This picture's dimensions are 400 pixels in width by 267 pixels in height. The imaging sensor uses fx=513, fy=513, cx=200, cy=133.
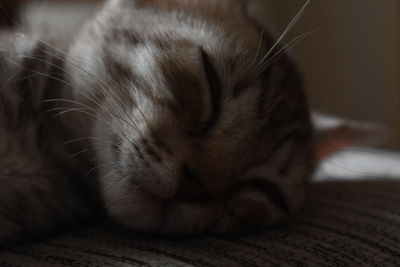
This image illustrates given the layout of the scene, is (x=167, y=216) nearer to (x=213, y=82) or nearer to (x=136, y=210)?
(x=136, y=210)

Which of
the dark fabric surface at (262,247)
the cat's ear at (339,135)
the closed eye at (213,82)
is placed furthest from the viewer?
the cat's ear at (339,135)

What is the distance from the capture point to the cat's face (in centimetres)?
85

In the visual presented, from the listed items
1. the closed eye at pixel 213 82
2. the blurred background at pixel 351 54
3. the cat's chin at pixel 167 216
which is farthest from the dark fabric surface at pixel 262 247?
the blurred background at pixel 351 54

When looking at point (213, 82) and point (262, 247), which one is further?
point (213, 82)

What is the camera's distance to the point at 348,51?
272cm

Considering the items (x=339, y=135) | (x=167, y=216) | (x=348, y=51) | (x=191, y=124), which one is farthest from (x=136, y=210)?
(x=348, y=51)

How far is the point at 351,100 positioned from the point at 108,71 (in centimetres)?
207

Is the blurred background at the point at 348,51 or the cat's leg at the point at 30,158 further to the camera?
the blurred background at the point at 348,51

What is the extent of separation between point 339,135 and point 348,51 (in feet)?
4.69

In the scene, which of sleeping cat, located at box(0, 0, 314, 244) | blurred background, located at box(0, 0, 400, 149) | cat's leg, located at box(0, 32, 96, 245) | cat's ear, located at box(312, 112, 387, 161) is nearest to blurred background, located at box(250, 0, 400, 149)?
blurred background, located at box(0, 0, 400, 149)

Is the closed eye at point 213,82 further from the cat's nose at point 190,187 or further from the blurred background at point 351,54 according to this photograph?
the blurred background at point 351,54

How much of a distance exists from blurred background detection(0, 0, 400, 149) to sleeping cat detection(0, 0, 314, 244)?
4.67 feet

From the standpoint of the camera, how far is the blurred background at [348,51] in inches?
101

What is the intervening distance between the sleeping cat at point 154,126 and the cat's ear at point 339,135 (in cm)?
27
